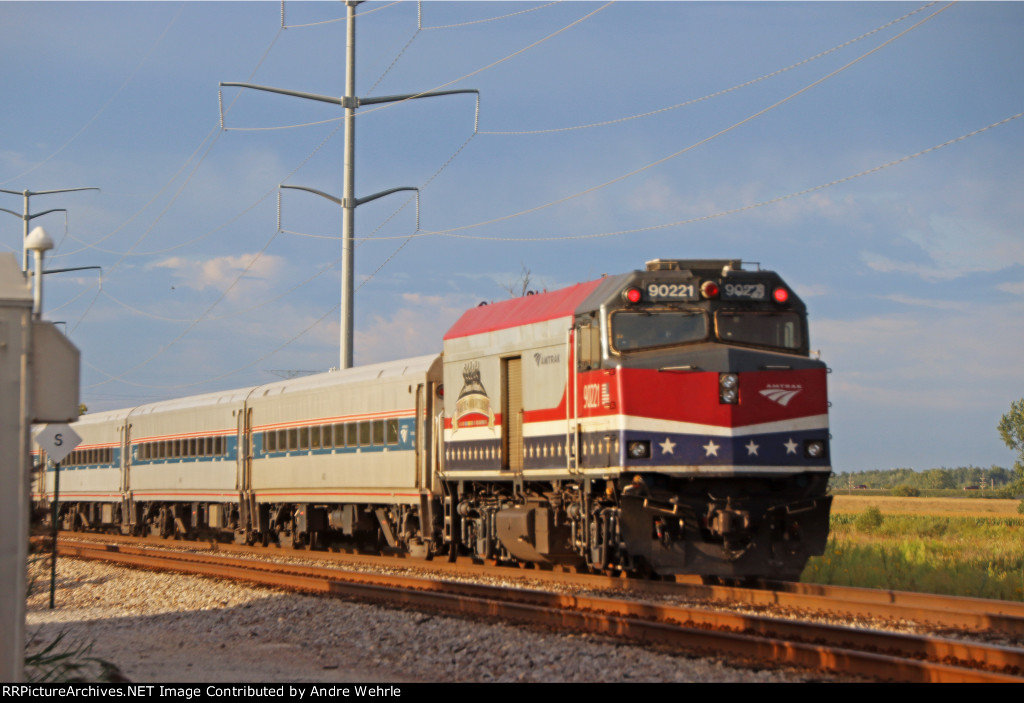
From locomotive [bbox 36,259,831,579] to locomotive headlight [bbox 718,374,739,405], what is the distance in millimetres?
25

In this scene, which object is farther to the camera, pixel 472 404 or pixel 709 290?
pixel 472 404

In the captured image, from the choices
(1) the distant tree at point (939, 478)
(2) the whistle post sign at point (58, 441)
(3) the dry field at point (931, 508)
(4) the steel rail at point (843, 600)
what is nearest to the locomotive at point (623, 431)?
(4) the steel rail at point (843, 600)

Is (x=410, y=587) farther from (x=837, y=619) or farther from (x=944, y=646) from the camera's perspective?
(x=944, y=646)

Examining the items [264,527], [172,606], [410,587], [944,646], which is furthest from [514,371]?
[264,527]

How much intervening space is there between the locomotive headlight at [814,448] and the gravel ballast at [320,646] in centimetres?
469

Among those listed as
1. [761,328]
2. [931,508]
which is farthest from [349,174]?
[931,508]

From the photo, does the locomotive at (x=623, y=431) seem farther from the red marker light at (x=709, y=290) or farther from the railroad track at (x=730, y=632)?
the railroad track at (x=730, y=632)

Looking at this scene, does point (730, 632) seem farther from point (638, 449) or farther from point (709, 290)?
point (709, 290)

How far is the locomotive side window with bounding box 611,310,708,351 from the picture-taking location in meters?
14.1

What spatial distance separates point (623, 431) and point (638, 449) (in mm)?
290

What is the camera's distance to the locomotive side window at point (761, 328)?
46.5 feet

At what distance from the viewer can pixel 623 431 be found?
13.7 metres

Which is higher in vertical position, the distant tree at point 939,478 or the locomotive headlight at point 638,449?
the locomotive headlight at point 638,449

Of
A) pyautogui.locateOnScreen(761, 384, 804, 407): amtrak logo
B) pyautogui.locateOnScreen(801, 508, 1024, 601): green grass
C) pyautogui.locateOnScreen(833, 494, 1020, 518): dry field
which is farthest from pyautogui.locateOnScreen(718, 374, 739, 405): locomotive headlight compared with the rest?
pyautogui.locateOnScreen(833, 494, 1020, 518): dry field
